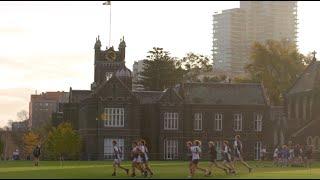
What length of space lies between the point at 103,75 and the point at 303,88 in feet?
88.8

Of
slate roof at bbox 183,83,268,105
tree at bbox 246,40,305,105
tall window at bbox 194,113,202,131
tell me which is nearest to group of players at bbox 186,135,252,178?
tall window at bbox 194,113,202,131

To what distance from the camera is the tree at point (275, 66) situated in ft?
350

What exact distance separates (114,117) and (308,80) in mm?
24900

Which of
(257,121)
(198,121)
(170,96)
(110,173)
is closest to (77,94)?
(170,96)

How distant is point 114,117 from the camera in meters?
84.4

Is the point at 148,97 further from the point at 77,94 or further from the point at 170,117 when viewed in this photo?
the point at 77,94

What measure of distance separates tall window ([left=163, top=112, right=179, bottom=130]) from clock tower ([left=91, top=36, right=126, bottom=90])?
16.5 meters

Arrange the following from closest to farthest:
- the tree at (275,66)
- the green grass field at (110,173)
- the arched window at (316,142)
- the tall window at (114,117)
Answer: the green grass field at (110,173) < the tall window at (114,117) < the arched window at (316,142) < the tree at (275,66)

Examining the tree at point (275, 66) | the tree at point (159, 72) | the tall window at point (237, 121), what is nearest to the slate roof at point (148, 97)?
the tall window at point (237, 121)

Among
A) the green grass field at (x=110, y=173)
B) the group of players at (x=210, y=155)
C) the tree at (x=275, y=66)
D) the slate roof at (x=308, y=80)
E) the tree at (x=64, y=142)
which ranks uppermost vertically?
the tree at (x=275, y=66)

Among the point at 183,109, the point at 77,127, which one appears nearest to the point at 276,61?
the point at 183,109

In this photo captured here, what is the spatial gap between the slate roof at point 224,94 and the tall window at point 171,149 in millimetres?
5251

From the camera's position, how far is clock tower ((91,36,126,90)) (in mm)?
102312

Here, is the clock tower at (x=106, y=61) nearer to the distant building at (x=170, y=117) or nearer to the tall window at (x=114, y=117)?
the distant building at (x=170, y=117)
